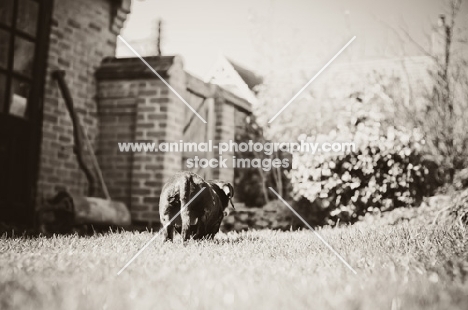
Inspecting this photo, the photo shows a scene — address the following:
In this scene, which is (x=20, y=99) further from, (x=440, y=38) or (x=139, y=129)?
(x=440, y=38)

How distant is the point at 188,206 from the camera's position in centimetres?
369

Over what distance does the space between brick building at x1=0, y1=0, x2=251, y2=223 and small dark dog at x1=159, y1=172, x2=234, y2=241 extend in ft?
7.94

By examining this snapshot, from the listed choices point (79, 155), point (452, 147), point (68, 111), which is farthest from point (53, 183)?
point (452, 147)

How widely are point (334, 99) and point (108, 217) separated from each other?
4.29 m

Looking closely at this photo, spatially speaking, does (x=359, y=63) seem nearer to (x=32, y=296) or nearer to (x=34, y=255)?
(x=34, y=255)

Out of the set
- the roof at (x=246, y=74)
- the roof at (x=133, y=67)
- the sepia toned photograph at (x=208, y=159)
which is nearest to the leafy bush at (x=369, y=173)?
the sepia toned photograph at (x=208, y=159)

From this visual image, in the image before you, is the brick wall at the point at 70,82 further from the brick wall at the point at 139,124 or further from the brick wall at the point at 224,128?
the brick wall at the point at 224,128

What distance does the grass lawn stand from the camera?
1.62 m

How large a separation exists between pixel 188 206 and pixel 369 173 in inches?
153

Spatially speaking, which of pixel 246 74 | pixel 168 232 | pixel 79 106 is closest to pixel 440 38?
pixel 79 106

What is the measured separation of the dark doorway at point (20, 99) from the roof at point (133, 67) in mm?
954

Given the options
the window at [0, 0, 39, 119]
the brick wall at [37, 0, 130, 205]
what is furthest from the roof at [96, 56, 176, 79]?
the window at [0, 0, 39, 119]

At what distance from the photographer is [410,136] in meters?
6.85

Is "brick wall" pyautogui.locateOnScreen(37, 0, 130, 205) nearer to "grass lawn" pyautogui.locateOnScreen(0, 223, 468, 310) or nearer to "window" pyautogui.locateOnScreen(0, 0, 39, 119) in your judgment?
"window" pyautogui.locateOnScreen(0, 0, 39, 119)
